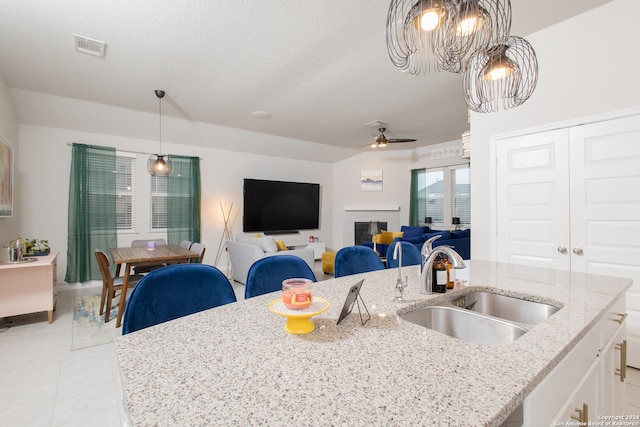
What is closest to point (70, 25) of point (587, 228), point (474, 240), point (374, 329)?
point (374, 329)

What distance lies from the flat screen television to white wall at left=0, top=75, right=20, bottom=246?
342cm

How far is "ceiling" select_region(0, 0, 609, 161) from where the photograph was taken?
7.89ft

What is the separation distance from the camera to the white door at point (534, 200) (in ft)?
8.96

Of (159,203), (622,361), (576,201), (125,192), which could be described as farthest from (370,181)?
(622,361)

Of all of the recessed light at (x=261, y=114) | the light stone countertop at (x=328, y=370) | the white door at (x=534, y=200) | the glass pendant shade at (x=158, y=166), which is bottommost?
the light stone countertop at (x=328, y=370)

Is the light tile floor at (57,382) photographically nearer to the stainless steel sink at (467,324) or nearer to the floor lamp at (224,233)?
the stainless steel sink at (467,324)

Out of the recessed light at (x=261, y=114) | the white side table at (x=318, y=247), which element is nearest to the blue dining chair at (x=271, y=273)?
the recessed light at (x=261, y=114)

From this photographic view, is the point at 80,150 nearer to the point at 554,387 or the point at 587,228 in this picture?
the point at 554,387

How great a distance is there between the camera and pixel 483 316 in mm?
1255

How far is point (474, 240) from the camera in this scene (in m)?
3.34

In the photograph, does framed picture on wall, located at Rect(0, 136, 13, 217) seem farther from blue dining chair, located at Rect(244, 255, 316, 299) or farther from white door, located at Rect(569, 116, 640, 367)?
white door, located at Rect(569, 116, 640, 367)

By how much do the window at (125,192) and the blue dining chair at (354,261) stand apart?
454 centimetres

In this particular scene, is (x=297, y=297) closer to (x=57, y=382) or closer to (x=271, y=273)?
(x=271, y=273)

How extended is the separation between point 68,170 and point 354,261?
494 centimetres
